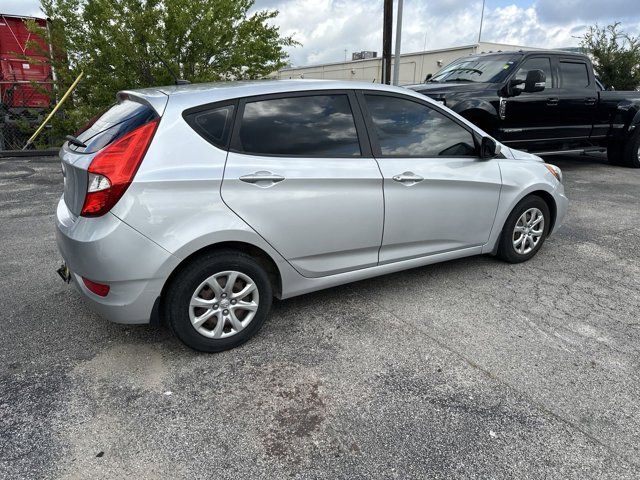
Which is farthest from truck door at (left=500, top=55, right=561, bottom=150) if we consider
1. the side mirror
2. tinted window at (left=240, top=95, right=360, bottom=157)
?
tinted window at (left=240, top=95, right=360, bottom=157)

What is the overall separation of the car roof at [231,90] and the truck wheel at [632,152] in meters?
8.48

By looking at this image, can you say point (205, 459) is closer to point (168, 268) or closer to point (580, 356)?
point (168, 268)

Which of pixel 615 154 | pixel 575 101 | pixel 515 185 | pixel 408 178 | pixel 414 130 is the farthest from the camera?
pixel 615 154

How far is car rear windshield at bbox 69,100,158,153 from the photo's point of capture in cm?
276

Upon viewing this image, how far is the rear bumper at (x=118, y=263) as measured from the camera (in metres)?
2.60

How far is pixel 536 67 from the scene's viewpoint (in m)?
7.96

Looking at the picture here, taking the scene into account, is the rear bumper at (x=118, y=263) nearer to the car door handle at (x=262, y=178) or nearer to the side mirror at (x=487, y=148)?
the car door handle at (x=262, y=178)

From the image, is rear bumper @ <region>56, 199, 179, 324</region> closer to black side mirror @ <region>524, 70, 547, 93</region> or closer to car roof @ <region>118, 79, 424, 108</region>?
car roof @ <region>118, 79, 424, 108</region>

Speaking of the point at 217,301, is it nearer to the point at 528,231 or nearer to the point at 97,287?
the point at 97,287

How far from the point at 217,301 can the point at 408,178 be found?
1.58 m

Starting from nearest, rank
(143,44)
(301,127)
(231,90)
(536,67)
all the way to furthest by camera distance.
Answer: (231,90), (301,127), (536,67), (143,44)

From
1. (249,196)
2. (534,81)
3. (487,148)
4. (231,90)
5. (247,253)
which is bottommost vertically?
(247,253)

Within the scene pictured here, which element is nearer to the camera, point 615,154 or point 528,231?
point 528,231

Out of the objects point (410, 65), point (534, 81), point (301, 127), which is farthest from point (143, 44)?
point (410, 65)
